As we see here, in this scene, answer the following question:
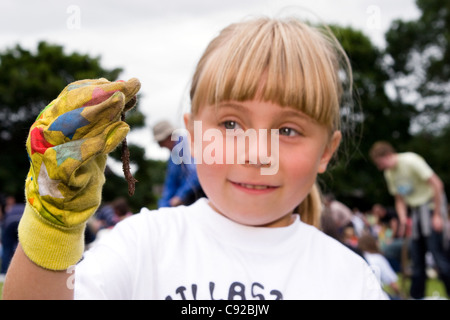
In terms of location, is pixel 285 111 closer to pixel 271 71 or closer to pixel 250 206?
pixel 271 71

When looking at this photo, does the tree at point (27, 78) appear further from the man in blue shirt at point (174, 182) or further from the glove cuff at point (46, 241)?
the glove cuff at point (46, 241)

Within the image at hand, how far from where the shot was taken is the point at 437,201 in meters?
5.50

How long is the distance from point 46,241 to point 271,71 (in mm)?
717

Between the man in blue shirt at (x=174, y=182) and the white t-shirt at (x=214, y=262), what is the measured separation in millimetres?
1513

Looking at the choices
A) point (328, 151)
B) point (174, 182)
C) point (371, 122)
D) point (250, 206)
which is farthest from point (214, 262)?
point (371, 122)

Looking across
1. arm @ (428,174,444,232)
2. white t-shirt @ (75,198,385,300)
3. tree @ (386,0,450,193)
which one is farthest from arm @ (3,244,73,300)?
tree @ (386,0,450,193)

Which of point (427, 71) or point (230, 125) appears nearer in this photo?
point (230, 125)

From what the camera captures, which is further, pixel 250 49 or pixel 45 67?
pixel 45 67

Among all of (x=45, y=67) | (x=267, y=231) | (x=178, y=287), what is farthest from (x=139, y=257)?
(x=45, y=67)

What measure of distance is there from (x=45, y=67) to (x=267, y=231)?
16154mm

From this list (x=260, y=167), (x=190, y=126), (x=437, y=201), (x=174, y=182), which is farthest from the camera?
(x=437, y=201)

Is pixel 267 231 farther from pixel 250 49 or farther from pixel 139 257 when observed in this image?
pixel 250 49
